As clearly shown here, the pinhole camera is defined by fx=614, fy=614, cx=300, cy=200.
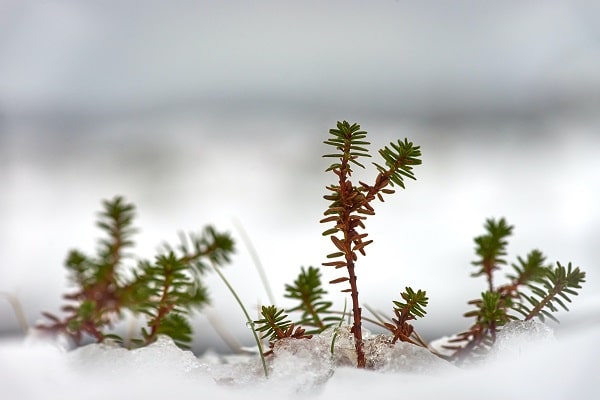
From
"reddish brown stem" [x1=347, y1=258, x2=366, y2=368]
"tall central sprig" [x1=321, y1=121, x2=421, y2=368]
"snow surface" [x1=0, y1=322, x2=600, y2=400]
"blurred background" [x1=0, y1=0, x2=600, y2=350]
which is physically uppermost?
"blurred background" [x1=0, y1=0, x2=600, y2=350]

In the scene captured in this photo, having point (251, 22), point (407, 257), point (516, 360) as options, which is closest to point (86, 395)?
point (516, 360)

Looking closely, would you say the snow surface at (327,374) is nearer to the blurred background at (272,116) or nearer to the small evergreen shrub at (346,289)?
the small evergreen shrub at (346,289)

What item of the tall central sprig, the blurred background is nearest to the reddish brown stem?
the tall central sprig

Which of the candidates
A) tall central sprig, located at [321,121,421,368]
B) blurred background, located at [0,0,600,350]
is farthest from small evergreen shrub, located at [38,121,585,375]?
blurred background, located at [0,0,600,350]

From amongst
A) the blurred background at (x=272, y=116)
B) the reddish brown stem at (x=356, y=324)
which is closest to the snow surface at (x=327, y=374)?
the reddish brown stem at (x=356, y=324)

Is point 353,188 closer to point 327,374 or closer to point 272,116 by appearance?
point 327,374

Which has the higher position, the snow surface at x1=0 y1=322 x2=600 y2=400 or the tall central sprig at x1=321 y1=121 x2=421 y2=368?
the tall central sprig at x1=321 y1=121 x2=421 y2=368

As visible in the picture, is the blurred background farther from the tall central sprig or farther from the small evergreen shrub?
the tall central sprig

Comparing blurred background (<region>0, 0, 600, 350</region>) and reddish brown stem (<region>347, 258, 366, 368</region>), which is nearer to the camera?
reddish brown stem (<region>347, 258, 366, 368</region>)
